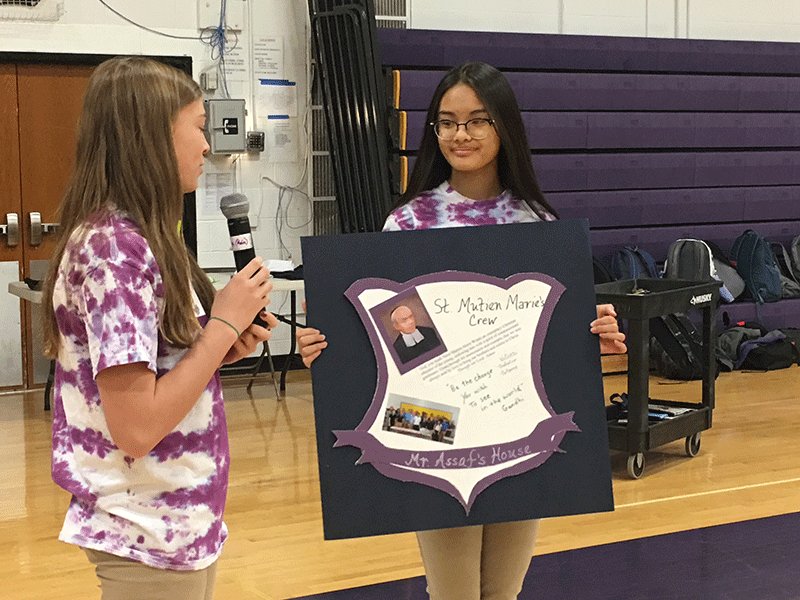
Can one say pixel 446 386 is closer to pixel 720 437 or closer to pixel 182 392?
pixel 182 392

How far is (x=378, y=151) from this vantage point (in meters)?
6.32

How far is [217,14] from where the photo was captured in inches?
265

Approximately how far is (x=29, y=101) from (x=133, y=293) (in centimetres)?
576

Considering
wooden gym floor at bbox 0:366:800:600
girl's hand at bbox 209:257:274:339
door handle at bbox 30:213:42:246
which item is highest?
girl's hand at bbox 209:257:274:339

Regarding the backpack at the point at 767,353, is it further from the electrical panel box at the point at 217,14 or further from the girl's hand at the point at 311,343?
the girl's hand at the point at 311,343

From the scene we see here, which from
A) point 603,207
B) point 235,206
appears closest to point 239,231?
point 235,206

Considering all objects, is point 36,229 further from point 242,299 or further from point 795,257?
point 795,257

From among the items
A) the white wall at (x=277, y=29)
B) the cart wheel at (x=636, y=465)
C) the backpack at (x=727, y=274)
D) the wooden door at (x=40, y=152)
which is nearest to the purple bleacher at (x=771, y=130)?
the white wall at (x=277, y=29)

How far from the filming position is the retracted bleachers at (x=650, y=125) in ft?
22.7

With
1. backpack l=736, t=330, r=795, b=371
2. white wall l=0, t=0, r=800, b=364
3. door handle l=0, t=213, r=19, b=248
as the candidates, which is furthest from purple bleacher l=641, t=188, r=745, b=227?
door handle l=0, t=213, r=19, b=248

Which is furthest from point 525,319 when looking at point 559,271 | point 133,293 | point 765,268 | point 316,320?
point 765,268

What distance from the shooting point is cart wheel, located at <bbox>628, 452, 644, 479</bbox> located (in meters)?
4.28

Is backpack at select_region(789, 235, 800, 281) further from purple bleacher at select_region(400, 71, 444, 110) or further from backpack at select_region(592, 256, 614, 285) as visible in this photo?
purple bleacher at select_region(400, 71, 444, 110)

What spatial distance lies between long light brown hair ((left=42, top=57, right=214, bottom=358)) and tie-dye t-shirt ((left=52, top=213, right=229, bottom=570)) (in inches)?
0.9
